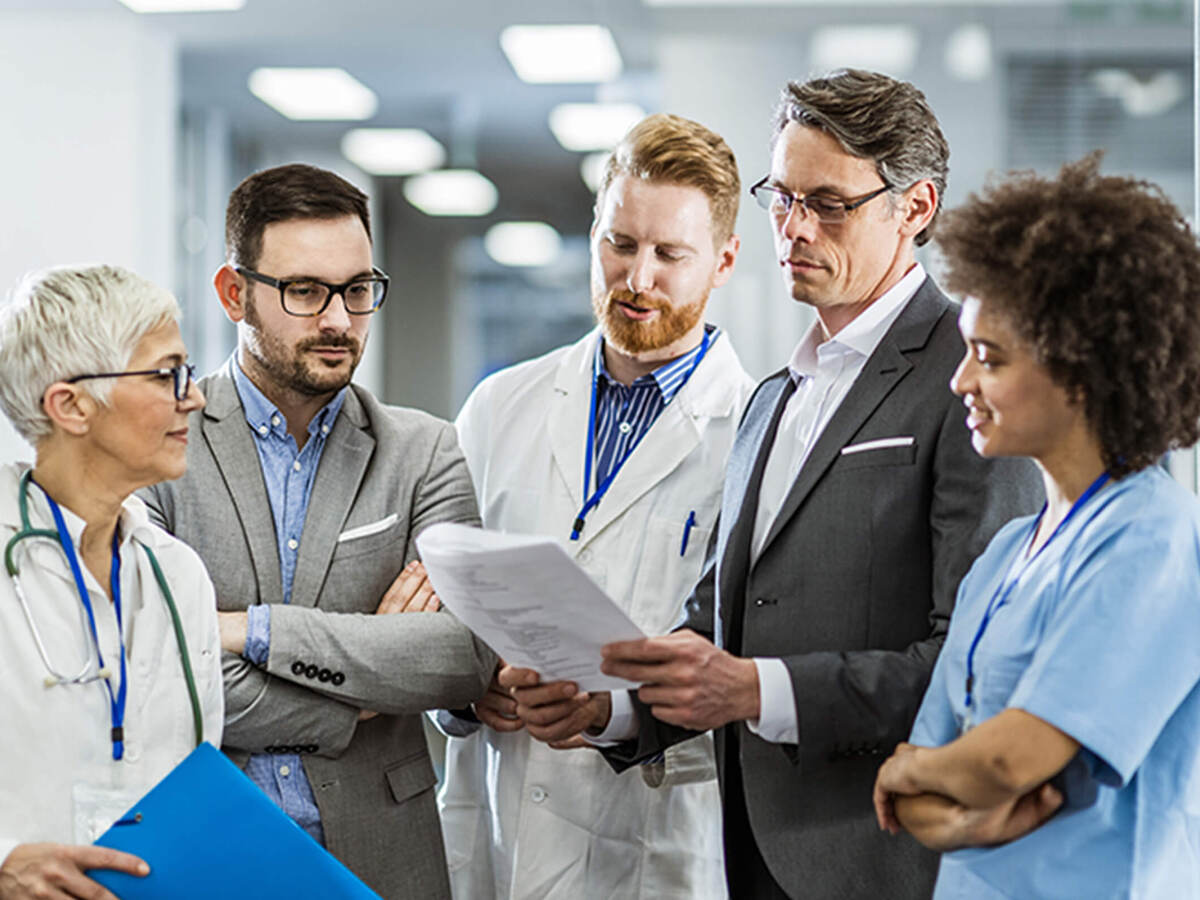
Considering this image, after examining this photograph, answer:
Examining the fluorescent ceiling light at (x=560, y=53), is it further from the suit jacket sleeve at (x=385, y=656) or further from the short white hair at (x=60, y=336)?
the short white hair at (x=60, y=336)

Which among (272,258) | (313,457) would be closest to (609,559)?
(313,457)

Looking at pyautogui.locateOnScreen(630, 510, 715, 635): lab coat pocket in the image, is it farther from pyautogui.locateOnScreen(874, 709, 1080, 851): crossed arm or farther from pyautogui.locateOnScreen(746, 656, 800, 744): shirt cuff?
pyautogui.locateOnScreen(874, 709, 1080, 851): crossed arm

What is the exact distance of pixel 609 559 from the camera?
2.39 m

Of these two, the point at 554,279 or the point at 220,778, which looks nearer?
the point at 220,778

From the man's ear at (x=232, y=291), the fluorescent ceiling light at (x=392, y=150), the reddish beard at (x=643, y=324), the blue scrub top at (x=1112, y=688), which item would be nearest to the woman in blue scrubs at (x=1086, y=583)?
the blue scrub top at (x=1112, y=688)

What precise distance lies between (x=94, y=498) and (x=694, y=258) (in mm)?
Answer: 1218

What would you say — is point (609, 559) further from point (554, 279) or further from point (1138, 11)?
point (1138, 11)

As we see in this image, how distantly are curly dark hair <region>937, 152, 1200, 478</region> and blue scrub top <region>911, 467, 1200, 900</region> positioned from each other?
70 millimetres

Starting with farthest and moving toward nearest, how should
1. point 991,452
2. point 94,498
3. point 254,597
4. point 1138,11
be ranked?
point 1138,11, point 254,597, point 94,498, point 991,452

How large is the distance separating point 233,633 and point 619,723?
2.02 ft

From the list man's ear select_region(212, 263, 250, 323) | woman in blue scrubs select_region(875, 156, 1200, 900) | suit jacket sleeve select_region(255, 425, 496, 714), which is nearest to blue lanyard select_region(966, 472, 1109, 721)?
woman in blue scrubs select_region(875, 156, 1200, 900)

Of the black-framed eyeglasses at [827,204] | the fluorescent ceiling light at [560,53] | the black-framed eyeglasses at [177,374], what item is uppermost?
the fluorescent ceiling light at [560,53]

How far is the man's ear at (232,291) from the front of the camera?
7.13 ft

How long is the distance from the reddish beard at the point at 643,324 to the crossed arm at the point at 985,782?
3.88 feet
